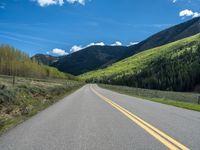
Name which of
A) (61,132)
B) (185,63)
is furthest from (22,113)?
(185,63)

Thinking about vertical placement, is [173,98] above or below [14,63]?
below

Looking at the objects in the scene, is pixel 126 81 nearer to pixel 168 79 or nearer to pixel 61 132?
pixel 168 79

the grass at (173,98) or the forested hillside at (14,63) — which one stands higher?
the forested hillside at (14,63)

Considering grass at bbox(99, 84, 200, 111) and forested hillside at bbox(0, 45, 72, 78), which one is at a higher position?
forested hillside at bbox(0, 45, 72, 78)

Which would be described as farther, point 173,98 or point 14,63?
point 14,63

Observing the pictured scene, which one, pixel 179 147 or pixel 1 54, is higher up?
pixel 1 54

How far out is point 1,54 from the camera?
115m

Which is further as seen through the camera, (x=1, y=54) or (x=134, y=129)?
(x=1, y=54)

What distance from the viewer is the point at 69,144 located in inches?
264

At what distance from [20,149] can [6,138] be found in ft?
4.76

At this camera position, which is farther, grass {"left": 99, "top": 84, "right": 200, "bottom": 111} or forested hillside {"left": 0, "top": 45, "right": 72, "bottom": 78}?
forested hillside {"left": 0, "top": 45, "right": 72, "bottom": 78}

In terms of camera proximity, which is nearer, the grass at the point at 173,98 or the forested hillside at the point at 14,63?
the grass at the point at 173,98

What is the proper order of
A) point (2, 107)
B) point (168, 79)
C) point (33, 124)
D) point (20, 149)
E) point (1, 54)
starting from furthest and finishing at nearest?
point (168, 79), point (1, 54), point (2, 107), point (33, 124), point (20, 149)

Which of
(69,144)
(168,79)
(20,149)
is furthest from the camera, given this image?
(168,79)
